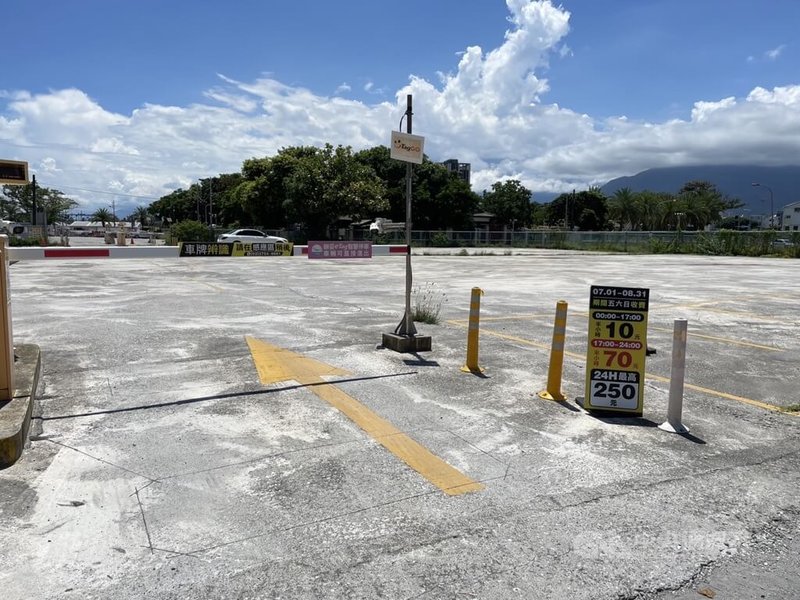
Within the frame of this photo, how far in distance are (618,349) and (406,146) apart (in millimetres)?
3806

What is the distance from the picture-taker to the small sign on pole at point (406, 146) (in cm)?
803

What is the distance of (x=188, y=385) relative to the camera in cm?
688

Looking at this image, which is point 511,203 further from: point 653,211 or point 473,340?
point 473,340

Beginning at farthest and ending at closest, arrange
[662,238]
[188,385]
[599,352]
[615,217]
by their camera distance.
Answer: [615,217] < [662,238] < [188,385] < [599,352]

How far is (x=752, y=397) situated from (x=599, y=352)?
2208 mm

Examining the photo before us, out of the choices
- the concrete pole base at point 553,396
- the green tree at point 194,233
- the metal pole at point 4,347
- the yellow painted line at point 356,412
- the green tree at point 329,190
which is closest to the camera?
the yellow painted line at point 356,412

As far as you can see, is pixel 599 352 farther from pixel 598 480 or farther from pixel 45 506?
pixel 45 506

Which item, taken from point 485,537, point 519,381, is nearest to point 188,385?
point 519,381

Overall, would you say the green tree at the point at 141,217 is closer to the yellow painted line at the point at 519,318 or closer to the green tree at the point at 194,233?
the green tree at the point at 194,233

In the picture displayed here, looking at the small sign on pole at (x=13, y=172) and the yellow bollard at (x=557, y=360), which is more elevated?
the small sign on pole at (x=13, y=172)

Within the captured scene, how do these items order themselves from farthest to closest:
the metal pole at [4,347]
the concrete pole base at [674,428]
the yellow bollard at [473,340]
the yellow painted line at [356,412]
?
the yellow bollard at [473,340], the concrete pole base at [674,428], the metal pole at [4,347], the yellow painted line at [356,412]

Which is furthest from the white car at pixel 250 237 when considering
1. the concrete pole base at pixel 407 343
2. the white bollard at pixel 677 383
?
the white bollard at pixel 677 383

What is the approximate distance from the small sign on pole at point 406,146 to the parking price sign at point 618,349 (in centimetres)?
322

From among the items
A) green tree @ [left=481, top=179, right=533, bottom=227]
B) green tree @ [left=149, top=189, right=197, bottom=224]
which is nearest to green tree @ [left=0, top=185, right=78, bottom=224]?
green tree @ [left=149, top=189, right=197, bottom=224]
